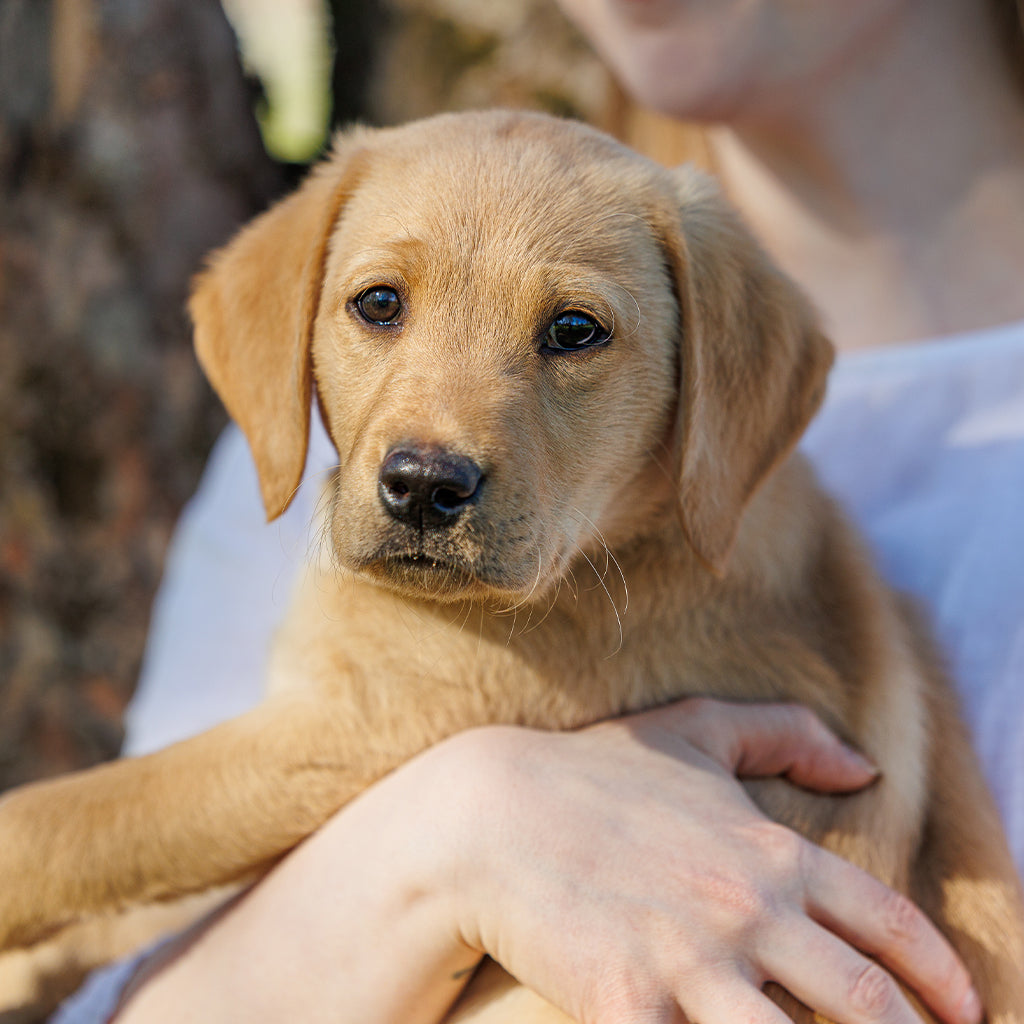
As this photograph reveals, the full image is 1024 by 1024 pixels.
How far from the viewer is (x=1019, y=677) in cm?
220

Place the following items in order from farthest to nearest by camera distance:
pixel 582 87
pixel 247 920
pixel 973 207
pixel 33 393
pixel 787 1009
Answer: pixel 582 87
pixel 33 393
pixel 973 207
pixel 247 920
pixel 787 1009

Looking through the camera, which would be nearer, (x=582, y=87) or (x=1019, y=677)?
(x=1019, y=677)

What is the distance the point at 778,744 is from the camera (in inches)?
77.1

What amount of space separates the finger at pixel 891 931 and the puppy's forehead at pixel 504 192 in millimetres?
1190

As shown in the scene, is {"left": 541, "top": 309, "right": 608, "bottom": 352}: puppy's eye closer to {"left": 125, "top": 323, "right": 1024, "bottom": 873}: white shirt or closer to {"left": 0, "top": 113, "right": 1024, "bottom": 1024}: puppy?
{"left": 0, "top": 113, "right": 1024, "bottom": 1024}: puppy

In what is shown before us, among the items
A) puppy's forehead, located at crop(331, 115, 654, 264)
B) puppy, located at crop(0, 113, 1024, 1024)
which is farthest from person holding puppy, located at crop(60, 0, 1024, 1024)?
puppy's forehead, located at crop(331, 115, 654, 264)

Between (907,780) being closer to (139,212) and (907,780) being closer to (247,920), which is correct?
(247,920)

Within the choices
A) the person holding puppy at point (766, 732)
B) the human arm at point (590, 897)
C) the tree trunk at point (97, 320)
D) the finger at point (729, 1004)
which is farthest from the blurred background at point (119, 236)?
the finger at point (729, 1004)

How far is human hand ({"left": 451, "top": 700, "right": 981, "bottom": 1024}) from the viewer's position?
5.54 ft

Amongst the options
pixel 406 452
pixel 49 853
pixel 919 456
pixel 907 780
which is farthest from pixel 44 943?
pixel 919 456

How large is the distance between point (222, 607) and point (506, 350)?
4.24ft

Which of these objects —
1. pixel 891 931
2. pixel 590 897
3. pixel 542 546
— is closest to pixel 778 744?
pixel 891 931

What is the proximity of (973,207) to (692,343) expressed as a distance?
133 cm

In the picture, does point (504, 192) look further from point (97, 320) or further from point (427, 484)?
point (97, 320)
